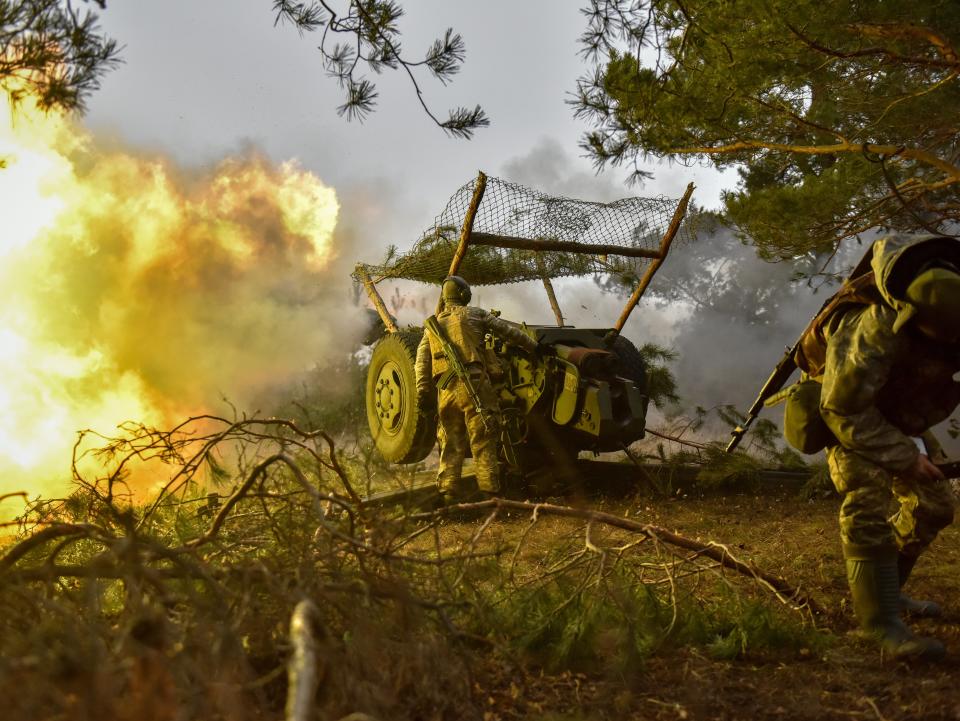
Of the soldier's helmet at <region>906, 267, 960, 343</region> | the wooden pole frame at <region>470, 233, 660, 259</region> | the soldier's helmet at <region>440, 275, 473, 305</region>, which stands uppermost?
the wooden pole frame at <region>470, 233, 660, 259</region>

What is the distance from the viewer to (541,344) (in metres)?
7.39

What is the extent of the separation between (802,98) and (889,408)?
4.51m

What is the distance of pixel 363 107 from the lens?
175 inches

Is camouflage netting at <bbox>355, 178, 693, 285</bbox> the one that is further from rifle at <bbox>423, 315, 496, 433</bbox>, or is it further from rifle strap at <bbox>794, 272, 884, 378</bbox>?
rifle strap at <bbox>794, 272, 884, 378</bbox>

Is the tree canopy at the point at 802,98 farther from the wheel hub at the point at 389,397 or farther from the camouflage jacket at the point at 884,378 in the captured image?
the wheel hub at the point at 389,397

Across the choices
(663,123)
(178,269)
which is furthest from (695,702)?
(178,269)

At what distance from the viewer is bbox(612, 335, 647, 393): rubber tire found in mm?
8328

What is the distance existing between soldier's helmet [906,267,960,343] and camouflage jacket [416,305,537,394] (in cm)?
415

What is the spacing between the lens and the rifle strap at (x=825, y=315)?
11.8 feet

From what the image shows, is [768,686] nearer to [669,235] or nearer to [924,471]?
[924,471]

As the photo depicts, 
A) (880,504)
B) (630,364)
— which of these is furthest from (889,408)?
(630,364)

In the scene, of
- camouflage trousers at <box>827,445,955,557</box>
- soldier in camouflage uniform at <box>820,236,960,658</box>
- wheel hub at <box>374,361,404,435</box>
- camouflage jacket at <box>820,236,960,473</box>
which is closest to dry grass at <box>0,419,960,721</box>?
soldier in camouflage uniform at <box>820,236,960,658</box>

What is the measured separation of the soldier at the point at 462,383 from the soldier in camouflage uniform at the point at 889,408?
12.1 ft

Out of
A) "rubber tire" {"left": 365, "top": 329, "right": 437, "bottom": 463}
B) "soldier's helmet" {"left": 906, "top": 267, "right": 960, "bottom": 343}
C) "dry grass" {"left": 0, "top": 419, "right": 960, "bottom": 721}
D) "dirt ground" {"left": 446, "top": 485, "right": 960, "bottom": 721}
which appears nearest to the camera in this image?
"dry grass" {"left": 0, "top": 419, "right": 960, "bottom": 721}
